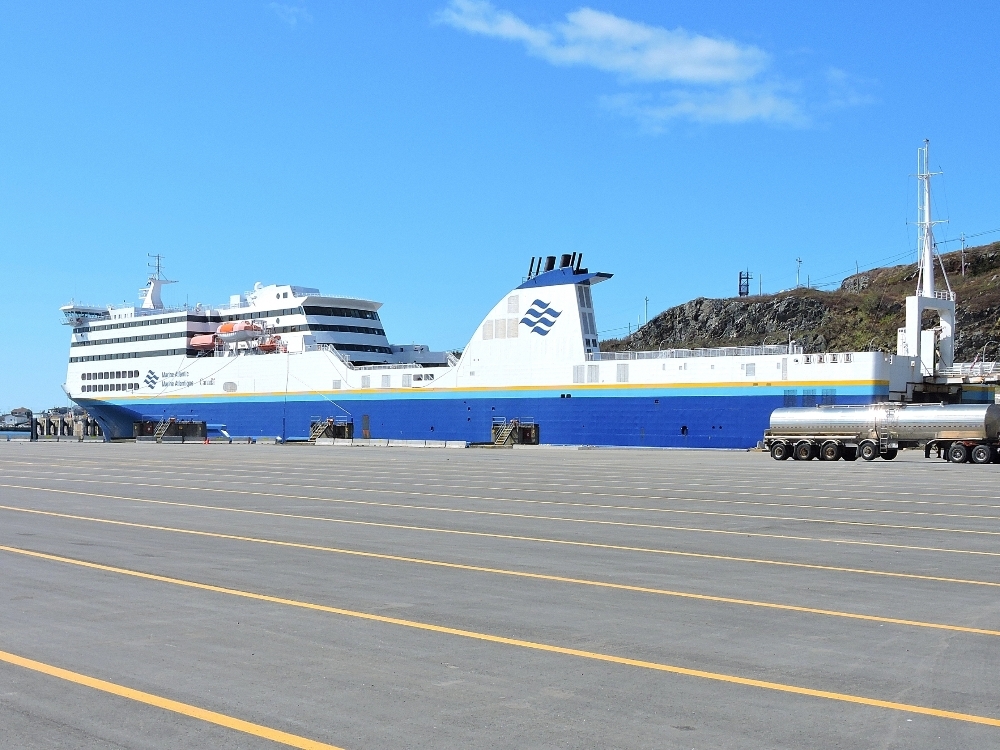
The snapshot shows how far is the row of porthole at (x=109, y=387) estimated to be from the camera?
289 feet

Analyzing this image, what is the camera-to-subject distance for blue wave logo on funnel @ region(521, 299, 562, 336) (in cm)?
6203

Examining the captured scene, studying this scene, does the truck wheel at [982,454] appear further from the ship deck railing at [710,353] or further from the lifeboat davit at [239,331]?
the lifeboat davit at [239,331]

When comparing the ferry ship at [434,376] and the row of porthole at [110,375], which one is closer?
the ferry ship at [434,376]

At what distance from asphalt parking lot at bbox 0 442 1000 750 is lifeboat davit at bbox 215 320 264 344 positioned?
63.1 meters

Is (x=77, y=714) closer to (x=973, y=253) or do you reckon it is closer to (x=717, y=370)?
(x=717, y=370)

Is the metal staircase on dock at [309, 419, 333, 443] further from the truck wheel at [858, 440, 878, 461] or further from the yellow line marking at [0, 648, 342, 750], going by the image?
the yellow line marking at [0, 648, 342, 750]

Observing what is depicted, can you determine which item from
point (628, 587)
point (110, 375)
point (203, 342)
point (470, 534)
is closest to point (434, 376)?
point (203, 342)

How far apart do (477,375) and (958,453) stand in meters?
30.8

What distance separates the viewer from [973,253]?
117938 millimetres

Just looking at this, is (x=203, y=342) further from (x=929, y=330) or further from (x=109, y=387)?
(x=929, y=330)

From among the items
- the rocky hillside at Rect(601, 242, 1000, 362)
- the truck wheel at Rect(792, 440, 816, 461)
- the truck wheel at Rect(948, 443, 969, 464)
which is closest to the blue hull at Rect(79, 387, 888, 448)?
the truck wheel at Rect(792, 440, 816, 461)

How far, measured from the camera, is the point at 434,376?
67875 mm

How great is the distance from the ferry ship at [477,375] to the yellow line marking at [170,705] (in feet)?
157

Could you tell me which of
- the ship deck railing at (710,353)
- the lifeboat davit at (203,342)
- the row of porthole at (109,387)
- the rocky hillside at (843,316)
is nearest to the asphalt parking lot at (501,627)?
the ship deck railing at (710,353)
